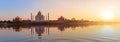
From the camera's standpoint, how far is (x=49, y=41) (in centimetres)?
3981

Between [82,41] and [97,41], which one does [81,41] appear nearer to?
[82,41]

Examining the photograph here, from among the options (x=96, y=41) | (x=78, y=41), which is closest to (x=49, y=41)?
(x=78, y=41)

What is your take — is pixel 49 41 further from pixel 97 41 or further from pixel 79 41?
pixel 97 41

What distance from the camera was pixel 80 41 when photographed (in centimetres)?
3953

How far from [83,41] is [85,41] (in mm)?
364

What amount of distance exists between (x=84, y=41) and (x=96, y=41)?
2.10 metres

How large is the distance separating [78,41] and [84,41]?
1.06m

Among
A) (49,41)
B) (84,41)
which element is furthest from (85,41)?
(49,41)

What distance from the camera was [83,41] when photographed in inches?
1558

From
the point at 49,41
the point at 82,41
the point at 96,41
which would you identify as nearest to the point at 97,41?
the point at 96,41

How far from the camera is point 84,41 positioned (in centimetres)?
3959

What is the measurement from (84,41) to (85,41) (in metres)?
0.18

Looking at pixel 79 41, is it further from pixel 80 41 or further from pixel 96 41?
pixel 96 41

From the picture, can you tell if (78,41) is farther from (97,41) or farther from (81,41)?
(97,41)
